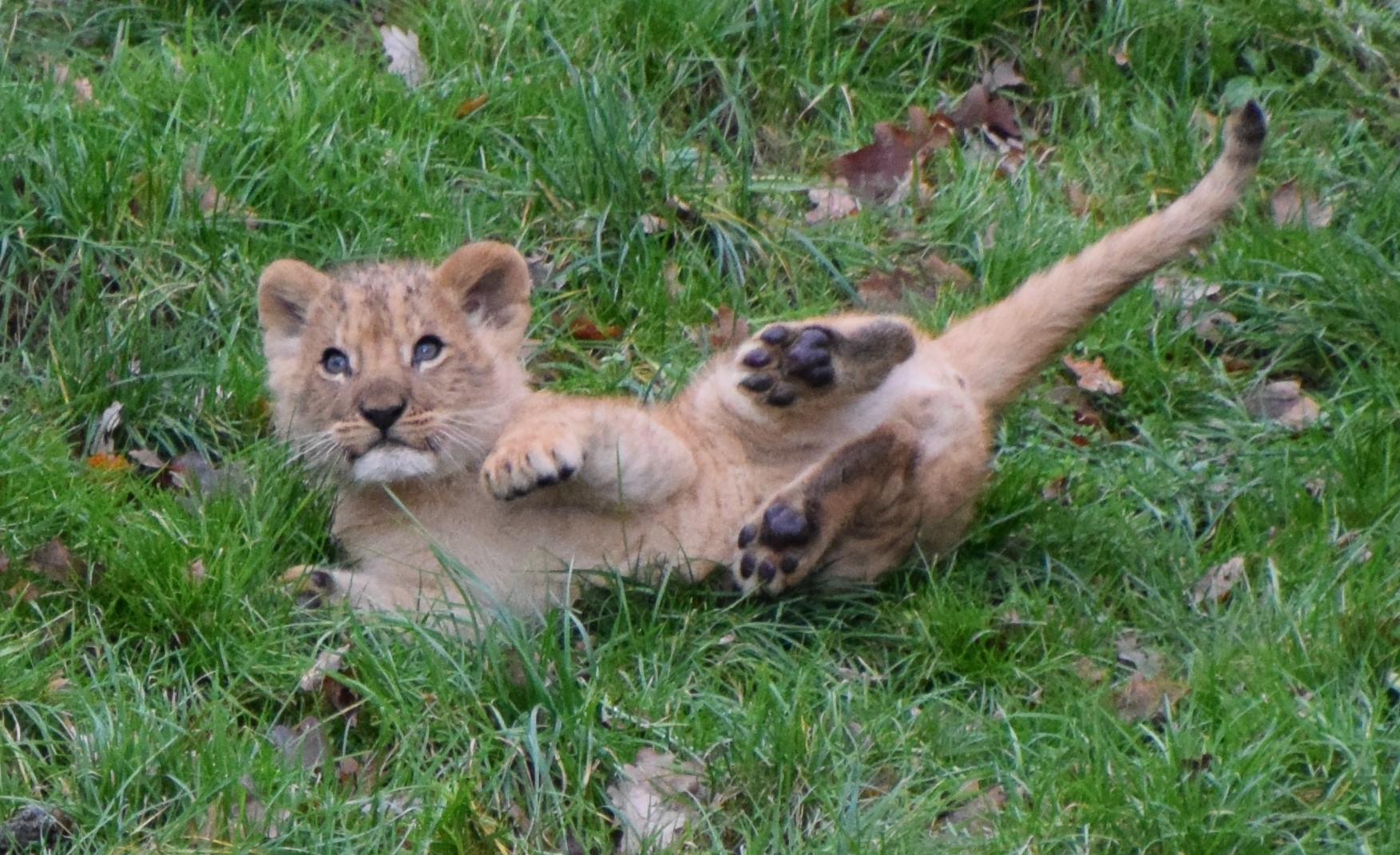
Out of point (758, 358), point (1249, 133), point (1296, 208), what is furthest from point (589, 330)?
point (1296, 208)

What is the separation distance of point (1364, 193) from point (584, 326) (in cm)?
318

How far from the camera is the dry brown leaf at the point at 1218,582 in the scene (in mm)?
5785

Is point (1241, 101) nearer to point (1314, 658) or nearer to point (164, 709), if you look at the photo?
point (1314, 658)

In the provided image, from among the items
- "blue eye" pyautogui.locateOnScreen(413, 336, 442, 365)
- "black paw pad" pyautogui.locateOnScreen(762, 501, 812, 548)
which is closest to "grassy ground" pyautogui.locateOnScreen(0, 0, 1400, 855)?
"black paw pad" pyautogui.locateOnScreen(762, 501, 812, 548)

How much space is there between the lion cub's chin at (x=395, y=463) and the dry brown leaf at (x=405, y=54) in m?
2.78

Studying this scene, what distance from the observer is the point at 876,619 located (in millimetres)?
5672

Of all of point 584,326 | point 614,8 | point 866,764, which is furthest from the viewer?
point 614,8

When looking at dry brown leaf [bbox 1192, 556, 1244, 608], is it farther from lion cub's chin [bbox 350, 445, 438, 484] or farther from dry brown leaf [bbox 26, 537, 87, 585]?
dry brown leaf [bbox 26, 537, 87, 585]

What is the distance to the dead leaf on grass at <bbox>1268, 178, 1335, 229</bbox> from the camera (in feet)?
25.0

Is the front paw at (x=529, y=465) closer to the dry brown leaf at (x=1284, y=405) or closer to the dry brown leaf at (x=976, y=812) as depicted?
the dry brown leaf at (x=976, y=812)

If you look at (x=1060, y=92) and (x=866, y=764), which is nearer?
(x=866, y=764)

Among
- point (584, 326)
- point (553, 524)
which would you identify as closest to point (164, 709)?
point (553, 524)

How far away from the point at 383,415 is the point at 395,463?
15cm

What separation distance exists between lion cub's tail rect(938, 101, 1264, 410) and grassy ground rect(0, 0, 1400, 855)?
36cm
